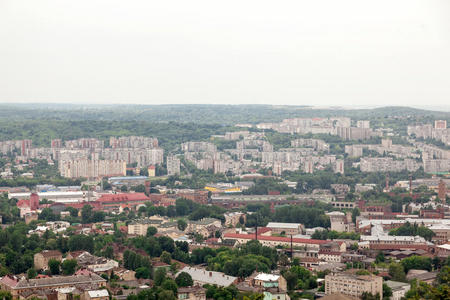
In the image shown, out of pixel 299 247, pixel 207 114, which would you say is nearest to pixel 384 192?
pixel 299 247

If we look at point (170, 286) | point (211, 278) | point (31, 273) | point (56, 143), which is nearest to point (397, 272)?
point (211, 278)

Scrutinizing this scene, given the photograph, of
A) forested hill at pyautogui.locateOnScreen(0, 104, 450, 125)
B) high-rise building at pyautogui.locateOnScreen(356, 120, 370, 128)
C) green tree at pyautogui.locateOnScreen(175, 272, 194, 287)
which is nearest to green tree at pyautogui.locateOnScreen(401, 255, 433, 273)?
green tree at pyautogui.locateOnScreen(175, 272, 194, 287)

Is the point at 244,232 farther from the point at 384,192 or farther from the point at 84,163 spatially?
the point at 84,163

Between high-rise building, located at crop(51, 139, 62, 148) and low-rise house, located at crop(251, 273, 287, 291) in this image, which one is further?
high-rise building, located at crop(51, 139, 62, 148)

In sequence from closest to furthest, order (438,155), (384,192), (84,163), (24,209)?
(24,209), (384,192), (84,163), (438,155)

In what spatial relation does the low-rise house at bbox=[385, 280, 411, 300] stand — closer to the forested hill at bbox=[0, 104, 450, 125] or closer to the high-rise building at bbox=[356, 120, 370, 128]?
the high-rise building at bbox=[356, 120, 370, 128]
